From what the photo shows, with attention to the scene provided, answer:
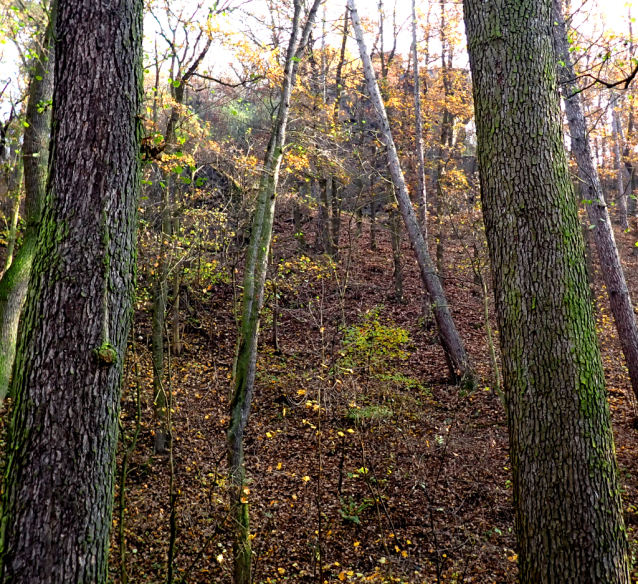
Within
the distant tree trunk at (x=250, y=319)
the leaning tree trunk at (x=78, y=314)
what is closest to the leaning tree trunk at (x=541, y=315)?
the leaning tree trunk at (x=78, y=314)

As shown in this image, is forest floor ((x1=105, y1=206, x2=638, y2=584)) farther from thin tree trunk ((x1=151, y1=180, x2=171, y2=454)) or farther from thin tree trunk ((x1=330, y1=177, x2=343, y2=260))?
thin tree trunk ((x1=330, y1=177, x2=343, y2=260))

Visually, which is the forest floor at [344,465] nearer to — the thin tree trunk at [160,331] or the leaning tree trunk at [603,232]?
the thin tree trunk at [160,331]

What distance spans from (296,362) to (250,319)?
5207mm

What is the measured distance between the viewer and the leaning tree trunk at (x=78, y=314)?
2365 millimetres

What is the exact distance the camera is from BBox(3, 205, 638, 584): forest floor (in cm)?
586

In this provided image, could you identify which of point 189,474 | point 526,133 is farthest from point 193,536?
point 526,133

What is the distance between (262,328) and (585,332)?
36.3 feet

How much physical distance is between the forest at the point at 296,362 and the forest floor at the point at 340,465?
0.05m

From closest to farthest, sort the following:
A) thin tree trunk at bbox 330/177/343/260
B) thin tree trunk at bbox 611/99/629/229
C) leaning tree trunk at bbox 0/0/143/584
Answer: leaning tree trunk at bbox 0/0/143/584
thin tree trunk at bbox 330/177/343/260
thin tree trunk at bbox 611/99/629/229

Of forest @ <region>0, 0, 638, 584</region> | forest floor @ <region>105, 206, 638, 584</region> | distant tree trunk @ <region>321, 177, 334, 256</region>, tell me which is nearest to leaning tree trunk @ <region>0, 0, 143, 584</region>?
forest @ <region>0, 0, 638, 584</region>

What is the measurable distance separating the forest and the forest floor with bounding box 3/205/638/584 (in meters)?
0.05

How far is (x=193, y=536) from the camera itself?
634cm

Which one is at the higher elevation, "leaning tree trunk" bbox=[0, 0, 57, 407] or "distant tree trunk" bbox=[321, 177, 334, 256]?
"distant tree trunk" bbox=[321, 177, 334, 256]

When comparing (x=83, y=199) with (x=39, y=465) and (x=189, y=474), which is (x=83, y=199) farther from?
(x=189, y=474)
